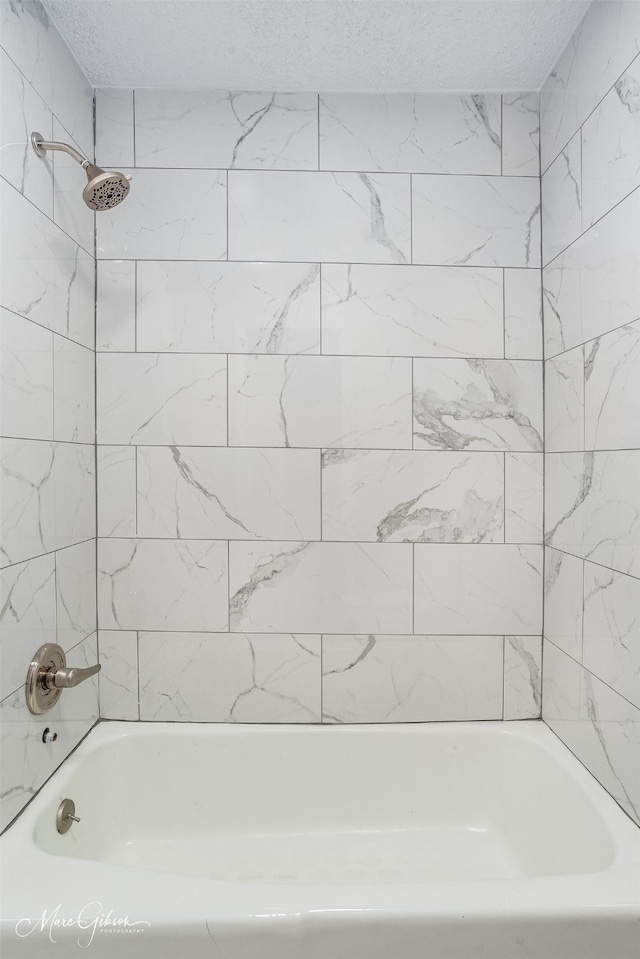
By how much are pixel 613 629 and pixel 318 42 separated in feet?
5.63

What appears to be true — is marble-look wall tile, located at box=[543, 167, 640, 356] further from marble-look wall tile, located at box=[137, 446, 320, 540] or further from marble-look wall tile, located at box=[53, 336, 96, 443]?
marble-look wall tile, located at box=[53, 336, 96, 443]

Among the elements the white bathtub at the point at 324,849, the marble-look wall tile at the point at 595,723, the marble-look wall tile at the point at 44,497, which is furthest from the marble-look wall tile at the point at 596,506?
the marble-look wall tile at the point at 44,497

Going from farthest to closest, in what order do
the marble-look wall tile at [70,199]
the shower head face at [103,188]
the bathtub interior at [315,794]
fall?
the bathtub interior at [315,794] → the marble-look wall tile at [70,199] → the shower head face at [103,188]

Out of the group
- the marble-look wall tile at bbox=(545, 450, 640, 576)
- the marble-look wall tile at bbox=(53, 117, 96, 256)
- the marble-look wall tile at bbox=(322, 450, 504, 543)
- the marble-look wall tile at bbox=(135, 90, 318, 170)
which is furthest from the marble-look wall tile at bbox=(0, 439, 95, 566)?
the marble-look wall tile at bbox=(545, 450, 640, 576)

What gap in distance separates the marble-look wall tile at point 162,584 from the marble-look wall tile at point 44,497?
0.45 feet

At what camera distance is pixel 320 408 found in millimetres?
1649

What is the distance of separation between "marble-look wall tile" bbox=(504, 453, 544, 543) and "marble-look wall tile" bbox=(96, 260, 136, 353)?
4.04ft

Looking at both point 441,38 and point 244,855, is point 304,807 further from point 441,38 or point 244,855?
point 441,38

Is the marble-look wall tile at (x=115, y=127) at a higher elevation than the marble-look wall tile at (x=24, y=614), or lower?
higher

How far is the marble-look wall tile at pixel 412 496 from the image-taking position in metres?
1.66

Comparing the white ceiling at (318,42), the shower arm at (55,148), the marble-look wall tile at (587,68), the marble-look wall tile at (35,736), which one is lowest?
the marble-look wall tile at (35,736)

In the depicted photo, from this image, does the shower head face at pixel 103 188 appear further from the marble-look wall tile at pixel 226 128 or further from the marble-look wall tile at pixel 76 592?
the marble-look wall tile at pixel 76 592

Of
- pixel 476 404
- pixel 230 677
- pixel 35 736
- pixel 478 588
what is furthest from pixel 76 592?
pixel 476 404

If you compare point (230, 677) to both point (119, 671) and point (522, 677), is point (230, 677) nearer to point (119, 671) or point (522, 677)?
point (119, 671)
